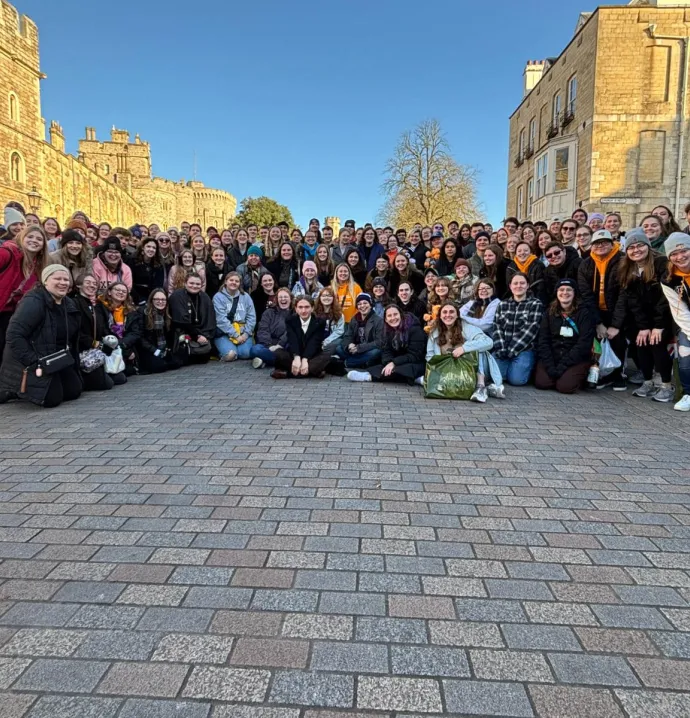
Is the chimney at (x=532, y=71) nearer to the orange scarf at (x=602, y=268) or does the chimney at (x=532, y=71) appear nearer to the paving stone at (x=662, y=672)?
the orange scarf at (x=602, y=268)

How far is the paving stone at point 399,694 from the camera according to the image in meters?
1.93

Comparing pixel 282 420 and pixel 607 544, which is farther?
pixel 282 420

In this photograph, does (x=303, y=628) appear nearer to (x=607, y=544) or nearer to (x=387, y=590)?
(x=387, y=590)

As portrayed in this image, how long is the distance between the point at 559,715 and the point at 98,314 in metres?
7.54

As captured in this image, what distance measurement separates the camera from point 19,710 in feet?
6.26

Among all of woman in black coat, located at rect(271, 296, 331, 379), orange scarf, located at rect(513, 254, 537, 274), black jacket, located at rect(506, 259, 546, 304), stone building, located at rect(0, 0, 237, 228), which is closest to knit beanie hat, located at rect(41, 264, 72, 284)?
woman in black coat, located at rect(271, 296, 331, 379)

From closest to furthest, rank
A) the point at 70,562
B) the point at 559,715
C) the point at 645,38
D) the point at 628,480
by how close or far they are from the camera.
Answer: the point at 559,715, the point at 70,562, the point at 628,480, the point at 645,38

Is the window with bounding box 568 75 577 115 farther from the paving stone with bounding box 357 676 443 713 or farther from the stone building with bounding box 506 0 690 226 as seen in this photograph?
the paving stone with bounding box 357 676 443 713

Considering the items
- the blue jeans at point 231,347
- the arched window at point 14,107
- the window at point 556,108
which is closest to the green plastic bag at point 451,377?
the blue jeans at point 231,347

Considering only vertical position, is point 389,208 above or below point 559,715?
above

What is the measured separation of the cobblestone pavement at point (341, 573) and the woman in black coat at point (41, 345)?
36.5 inches

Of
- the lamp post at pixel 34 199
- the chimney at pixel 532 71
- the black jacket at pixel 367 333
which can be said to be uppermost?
the chimney at pixel 532 71

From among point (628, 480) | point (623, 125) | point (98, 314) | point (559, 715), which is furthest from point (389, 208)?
point (559, 715)

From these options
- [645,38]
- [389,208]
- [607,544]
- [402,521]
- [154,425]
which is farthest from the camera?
[389,208]
